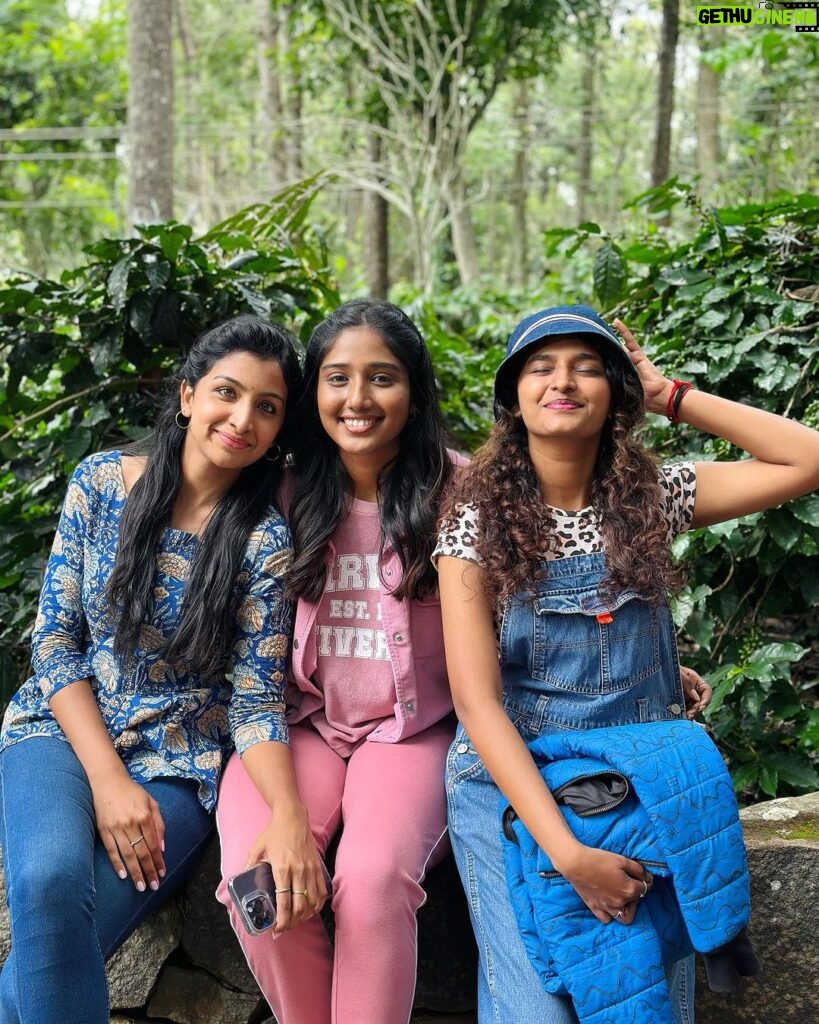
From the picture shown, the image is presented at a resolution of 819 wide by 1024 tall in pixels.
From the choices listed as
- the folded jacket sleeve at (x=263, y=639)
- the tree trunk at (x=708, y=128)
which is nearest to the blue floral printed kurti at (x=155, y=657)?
the folded jacket sleeve at (x=263, y=639)

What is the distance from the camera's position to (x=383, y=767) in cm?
210

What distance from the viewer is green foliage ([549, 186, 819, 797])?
276 cm

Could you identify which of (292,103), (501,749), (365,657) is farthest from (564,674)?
(292,103)

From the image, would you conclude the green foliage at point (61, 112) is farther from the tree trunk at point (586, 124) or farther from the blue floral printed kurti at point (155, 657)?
the blue floral printed kurti at point (155, 657)

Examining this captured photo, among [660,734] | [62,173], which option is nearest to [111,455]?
[660,734]

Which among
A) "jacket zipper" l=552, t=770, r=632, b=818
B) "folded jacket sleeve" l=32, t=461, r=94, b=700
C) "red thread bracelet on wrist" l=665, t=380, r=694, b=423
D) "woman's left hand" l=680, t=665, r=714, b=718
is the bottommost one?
"woman's left hand" l=680, t=665, r=714, b=718

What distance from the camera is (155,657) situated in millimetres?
2195

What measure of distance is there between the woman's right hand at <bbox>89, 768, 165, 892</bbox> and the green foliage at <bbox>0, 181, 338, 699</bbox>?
3.74 feet

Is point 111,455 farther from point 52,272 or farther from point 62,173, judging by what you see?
point 52,272

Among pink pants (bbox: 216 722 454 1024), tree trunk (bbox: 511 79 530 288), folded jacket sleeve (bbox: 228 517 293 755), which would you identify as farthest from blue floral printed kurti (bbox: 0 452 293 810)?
tree trunk (bbox: 511 79 530 288)

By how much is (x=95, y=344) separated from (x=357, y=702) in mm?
1505

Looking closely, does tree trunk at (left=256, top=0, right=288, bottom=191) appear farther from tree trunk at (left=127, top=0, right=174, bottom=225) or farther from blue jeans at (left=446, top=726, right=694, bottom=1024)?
blue jeans at (left=446, top=726, right=694, bottom=1024)

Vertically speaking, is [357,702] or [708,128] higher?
[708,128]

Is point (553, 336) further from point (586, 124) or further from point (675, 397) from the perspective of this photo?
point (586, 124)
